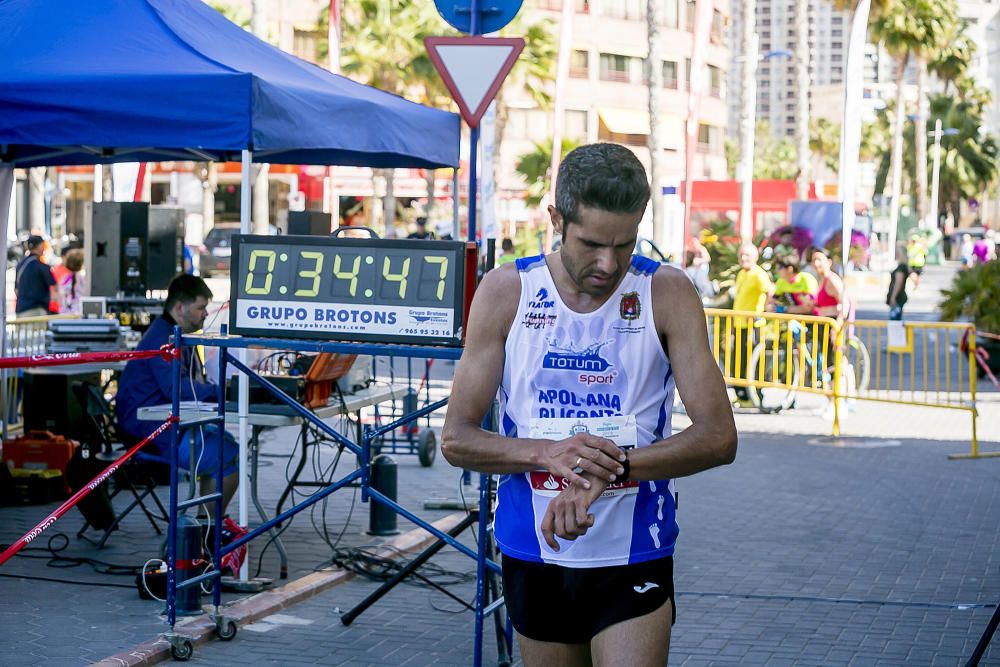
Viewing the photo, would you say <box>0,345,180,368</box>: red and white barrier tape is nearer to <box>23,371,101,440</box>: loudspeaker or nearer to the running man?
the running man

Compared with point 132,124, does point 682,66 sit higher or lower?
higher

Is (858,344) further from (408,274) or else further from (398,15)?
(398,15)

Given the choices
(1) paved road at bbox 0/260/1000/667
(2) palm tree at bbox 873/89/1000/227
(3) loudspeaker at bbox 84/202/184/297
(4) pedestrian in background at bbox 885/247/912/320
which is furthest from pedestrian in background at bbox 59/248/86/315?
(2) palm tree at bbox 873/89/1000/227

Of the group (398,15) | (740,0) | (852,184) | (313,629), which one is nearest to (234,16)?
(398,15)

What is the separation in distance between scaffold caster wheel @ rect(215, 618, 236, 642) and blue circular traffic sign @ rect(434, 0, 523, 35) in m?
3.69

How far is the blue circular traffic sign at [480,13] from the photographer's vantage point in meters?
8.55

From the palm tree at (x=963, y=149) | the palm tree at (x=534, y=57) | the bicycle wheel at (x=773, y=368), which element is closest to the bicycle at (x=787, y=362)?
the bicycle wheel at (x=773, y=368)

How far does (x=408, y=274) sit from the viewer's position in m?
6.51

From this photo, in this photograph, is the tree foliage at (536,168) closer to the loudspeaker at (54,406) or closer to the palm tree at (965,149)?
the loudspeaker at (54,406)

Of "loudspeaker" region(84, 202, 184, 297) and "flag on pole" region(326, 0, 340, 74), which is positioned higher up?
"flag on pole" region(326, 0, 340, 74)

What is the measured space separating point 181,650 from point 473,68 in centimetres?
388

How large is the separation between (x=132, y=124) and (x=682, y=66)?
71469 mm

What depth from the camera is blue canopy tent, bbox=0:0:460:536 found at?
764 cm

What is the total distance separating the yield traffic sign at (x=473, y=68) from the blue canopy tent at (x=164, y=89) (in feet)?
2.38
